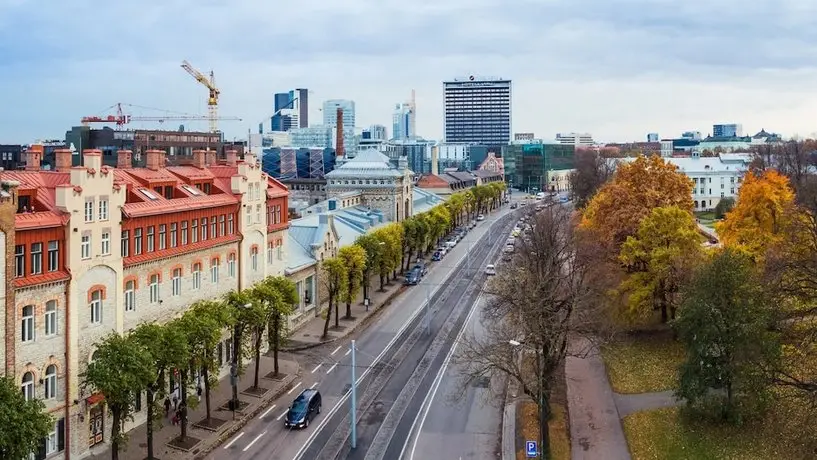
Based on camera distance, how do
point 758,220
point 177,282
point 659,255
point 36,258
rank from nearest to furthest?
point 36,258, point 177,282, point 659,255, point 758,220

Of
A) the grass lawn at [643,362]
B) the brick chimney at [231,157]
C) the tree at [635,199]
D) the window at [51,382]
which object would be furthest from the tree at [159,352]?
the tree at [635,199]

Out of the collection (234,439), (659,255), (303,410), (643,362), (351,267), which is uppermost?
(659,255)

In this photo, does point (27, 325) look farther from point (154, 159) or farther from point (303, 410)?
point (154, 159)

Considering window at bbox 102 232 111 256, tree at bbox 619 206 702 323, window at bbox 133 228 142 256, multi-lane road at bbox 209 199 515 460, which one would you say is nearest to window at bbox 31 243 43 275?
window at bbox 102 232 111 256

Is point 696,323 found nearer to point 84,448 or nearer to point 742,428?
point 742,428

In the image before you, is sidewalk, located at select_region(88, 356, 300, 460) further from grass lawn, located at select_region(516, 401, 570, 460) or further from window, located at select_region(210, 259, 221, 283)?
grass lawn, located at select_region(516, 401, 570, 460)

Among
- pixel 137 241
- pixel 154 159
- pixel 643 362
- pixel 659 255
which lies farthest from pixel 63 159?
pixel 659 255
